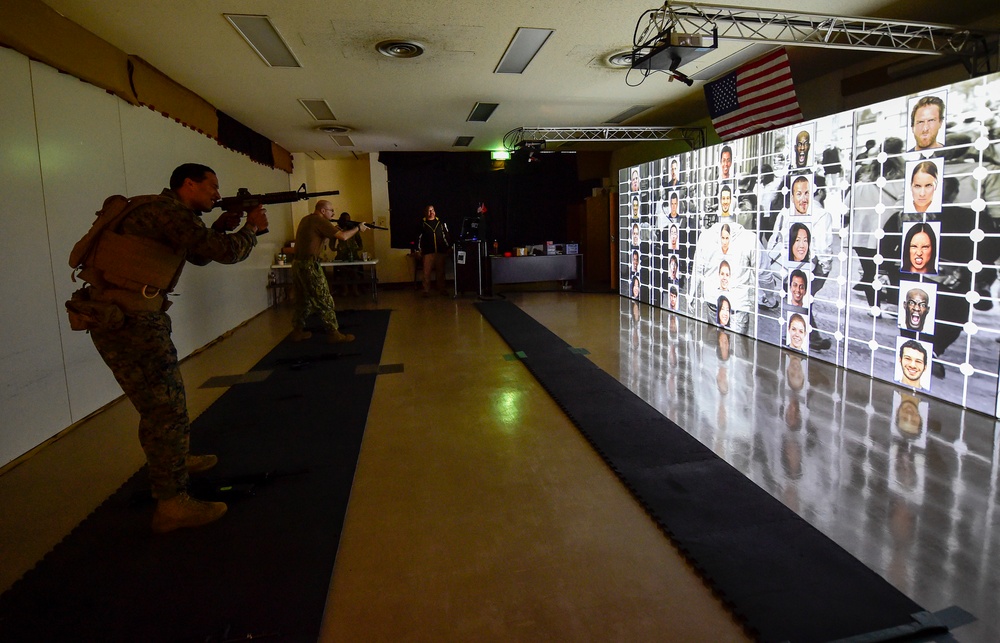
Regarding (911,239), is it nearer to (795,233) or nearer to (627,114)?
(795,233)

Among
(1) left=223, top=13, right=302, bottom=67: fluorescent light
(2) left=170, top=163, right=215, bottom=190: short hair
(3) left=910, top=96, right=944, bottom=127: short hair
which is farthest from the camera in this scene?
(1) left=223, top=13, right=302, bottom=67: fluorescent light

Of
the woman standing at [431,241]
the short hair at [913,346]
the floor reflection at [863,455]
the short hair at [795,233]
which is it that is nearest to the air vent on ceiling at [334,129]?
the woman standing at [431,241]

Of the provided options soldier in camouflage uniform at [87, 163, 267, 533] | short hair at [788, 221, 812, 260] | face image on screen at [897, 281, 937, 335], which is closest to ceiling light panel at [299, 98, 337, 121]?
soldier in camouflage uniform at [87, 163, 267, 533]

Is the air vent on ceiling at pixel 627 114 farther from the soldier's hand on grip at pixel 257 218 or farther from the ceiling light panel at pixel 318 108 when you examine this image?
the soldier's hand on grip at pixel 257 218

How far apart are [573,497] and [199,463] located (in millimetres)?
2035

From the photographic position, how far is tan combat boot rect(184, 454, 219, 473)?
3072 millimetres

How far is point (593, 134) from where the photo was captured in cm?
1062

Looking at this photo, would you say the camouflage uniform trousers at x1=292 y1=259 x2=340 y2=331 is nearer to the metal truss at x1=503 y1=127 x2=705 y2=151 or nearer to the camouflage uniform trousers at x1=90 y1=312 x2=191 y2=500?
the camouflage uniform trousers at x1=90 y1=312 x2=191 y2=500

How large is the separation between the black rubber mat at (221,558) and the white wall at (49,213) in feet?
3.24

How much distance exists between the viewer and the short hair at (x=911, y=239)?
3877 mm

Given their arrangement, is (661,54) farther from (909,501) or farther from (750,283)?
(909,501)

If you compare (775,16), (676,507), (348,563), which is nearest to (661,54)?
(775,16)

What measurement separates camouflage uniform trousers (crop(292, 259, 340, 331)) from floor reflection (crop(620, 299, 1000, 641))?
3.23m

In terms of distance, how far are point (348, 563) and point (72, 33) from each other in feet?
14.5
